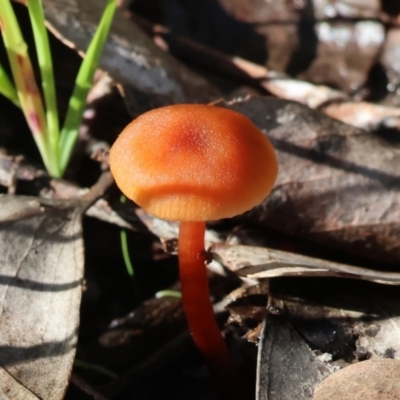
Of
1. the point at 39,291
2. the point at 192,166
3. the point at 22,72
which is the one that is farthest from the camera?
the point at 22,72

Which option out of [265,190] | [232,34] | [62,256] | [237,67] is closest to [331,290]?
[265,190]

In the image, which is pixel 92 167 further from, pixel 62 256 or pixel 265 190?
pixel 265 190

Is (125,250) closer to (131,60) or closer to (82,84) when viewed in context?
(82,84)

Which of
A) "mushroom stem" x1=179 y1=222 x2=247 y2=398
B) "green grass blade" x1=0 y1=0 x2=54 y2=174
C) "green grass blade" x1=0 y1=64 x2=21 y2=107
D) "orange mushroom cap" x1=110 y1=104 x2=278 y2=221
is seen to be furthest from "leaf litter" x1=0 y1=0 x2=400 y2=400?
"orange mushroom cap" x1=110 y1=104 x2=278 y2=221

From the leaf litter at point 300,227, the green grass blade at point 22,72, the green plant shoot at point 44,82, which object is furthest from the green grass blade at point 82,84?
the leaf litter at point 300,227

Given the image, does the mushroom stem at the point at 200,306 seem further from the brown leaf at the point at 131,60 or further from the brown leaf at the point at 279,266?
the brown leaf at the point at 131,60

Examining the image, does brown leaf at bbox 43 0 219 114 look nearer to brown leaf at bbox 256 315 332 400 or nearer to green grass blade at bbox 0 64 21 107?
green grass blade at bbox 0 64 21 107

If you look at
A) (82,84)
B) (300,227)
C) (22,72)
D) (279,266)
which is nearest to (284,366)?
(279,266)
